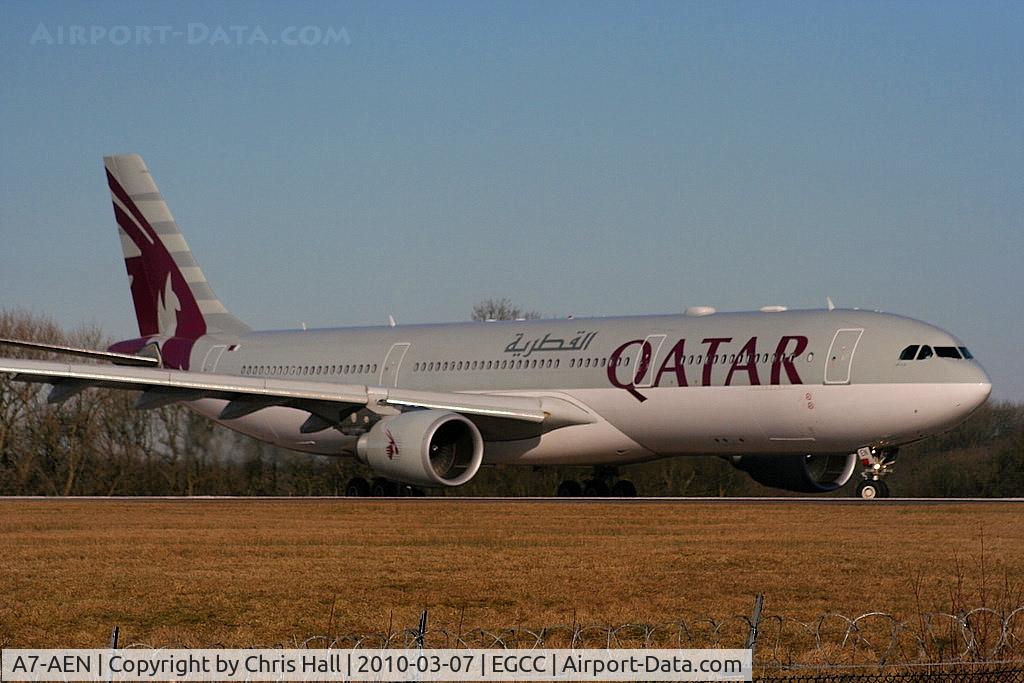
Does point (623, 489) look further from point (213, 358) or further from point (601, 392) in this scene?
point (213, 358)

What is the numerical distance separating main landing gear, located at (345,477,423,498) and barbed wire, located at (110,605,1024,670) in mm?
23198

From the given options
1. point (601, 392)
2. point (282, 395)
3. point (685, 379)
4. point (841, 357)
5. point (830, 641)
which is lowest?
point (830, 641)

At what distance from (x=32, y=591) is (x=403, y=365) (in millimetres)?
22423

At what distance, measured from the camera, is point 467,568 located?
18.8 m

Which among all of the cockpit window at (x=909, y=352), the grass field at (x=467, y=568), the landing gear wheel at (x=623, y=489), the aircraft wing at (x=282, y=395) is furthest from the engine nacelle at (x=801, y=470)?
the grass field at (x=467, y=568)

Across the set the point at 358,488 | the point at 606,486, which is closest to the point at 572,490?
the point at 606,486

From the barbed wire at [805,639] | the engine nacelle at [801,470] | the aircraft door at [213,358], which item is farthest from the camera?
the aircraft door at [213,358]

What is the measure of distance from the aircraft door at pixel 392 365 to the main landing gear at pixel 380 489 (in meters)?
2.36

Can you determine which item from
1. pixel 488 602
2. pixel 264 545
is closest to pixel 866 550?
pixel 488 602

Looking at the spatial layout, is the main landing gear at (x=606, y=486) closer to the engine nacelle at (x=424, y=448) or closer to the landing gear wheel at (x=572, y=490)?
the landing gear wheel at (x=572, y=490)

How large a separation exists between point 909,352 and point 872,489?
2.88m

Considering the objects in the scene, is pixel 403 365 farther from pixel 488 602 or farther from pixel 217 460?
pixel 488 602

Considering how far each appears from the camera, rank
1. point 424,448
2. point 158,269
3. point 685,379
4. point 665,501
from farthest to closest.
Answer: point 158,269
point 685,379
point 665,501
point 424,448

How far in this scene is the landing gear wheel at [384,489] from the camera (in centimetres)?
3759
